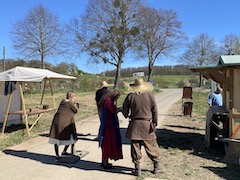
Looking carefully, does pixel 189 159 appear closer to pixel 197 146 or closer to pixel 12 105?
pixel 197 146

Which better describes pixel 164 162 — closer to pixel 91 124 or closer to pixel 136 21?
pixel 91 124

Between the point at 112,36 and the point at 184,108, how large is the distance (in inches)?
664

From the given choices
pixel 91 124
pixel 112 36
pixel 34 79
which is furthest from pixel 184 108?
pixel 112 36

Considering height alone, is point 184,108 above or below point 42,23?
below

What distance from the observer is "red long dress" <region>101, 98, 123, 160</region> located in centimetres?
561

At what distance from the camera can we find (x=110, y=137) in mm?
5609

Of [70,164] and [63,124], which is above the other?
[63,124]

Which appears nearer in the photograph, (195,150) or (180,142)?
(195,150)

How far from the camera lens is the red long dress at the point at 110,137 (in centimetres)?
561

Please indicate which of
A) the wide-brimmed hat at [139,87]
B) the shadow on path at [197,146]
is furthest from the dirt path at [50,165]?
the wide-brimmed hat at [139,87]

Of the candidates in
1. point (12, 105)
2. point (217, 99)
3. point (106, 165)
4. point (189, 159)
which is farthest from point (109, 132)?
point (12, 105)

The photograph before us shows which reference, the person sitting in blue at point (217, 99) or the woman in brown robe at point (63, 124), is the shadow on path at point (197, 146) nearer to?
the person sitting in blue at point (217, 99)

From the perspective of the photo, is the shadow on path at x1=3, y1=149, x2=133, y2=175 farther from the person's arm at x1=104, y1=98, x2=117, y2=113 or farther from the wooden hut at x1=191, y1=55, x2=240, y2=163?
the wooden hut at x1=191, y1=55, x2=240, y2=163

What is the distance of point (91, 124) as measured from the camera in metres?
11.5
